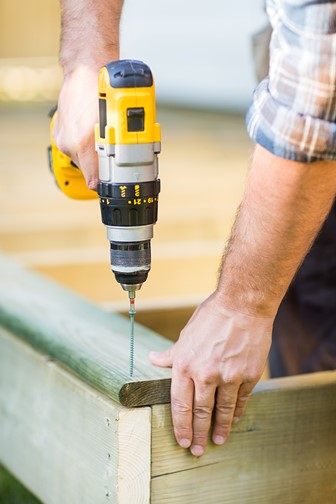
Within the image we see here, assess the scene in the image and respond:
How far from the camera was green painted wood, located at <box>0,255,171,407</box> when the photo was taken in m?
1.67

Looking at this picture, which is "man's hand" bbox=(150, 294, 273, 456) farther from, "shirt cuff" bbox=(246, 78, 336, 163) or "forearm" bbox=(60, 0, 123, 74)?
"forearm" bbox=(60, 0, 123, 74)

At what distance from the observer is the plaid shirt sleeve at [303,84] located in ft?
4.60

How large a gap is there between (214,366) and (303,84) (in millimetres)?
493

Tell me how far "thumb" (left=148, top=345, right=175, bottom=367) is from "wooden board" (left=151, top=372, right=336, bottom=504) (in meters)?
0.11

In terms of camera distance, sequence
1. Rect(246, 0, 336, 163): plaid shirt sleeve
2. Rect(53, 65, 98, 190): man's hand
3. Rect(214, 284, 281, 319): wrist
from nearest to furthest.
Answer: Rect(246, 0, 336, 163): plaid shirt sleeve, Rect(214, 284, 281, 319): wrist, Rect(53, 65, 98, 190): man's hand

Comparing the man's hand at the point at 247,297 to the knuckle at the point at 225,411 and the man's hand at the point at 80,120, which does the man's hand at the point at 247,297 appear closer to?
the knuckle at the point at 225,411

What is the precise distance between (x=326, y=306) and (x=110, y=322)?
1017 mm

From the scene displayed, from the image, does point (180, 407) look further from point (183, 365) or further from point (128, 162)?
point (128, 162)

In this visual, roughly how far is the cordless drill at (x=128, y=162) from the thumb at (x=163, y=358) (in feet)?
0.18

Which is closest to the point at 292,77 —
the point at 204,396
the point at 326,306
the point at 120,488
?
the point at 204,396

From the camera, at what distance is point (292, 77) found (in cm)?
144

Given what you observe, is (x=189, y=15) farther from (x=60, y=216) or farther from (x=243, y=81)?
(x=60, y=216)

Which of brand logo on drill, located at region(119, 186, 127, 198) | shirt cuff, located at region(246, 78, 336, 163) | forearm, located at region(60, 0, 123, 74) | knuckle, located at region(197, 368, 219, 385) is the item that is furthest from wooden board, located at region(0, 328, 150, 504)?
forearm, located at region(60, 0, 123, 74)

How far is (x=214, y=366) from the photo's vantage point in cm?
158
